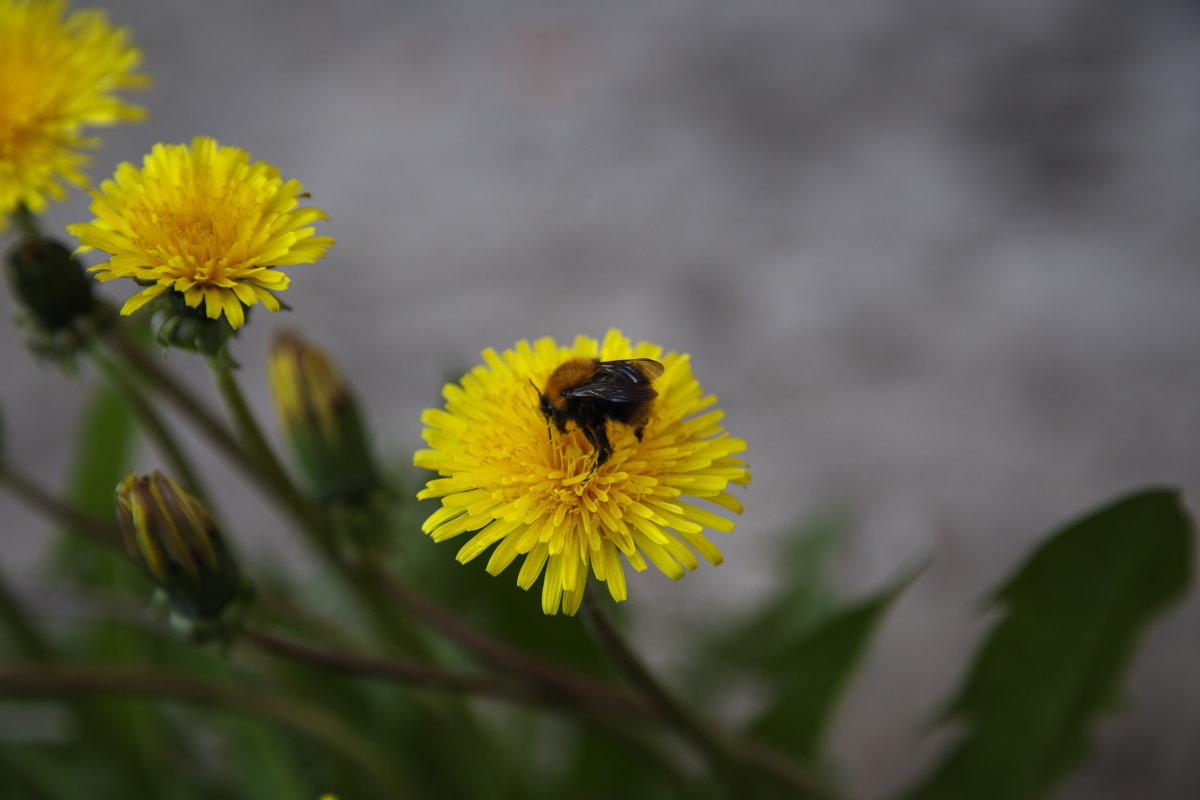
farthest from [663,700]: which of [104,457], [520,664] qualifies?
[104,457]

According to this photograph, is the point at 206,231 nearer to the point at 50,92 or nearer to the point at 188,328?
the point at 188,328

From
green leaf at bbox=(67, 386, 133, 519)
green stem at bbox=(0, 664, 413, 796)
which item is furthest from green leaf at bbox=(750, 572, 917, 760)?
green leaf at bbox=(67, 386, 133, 519)

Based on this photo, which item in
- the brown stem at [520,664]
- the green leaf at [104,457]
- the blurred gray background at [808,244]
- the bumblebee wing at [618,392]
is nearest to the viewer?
the bumblebee wing at [618,392]

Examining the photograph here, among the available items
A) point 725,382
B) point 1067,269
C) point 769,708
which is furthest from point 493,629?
point 1067,269

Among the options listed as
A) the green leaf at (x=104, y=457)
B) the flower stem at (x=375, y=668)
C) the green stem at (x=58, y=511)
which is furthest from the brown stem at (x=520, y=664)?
the green leaf at (x=104, y=457)

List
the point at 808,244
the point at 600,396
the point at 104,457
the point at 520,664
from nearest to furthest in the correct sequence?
1. the point at 600,396
2. the point at 520,664
3. the point at 104,457
4. the point at 808,244

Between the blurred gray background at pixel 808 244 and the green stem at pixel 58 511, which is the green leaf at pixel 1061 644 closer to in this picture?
the blurred gray background at pixel 808 244
